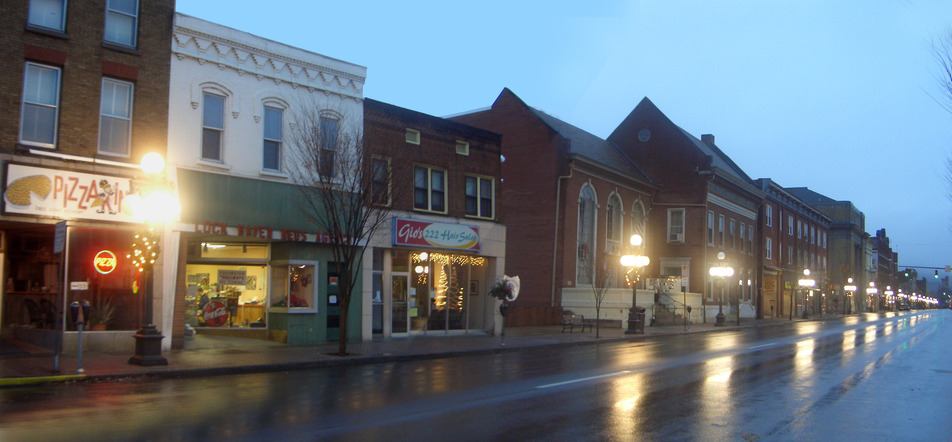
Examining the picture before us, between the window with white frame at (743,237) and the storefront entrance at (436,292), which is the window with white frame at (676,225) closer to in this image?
the window with white frame at (743,237)

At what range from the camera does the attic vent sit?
83.2 feet

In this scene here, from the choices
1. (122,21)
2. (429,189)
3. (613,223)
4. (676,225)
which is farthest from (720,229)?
Result: (122,21)

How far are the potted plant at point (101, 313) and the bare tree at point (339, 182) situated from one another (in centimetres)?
533

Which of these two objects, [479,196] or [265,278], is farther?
[479,196]

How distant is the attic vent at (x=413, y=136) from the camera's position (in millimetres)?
25356

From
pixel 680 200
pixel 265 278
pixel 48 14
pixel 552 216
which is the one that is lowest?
pixel 265 278

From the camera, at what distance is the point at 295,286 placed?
22.2m

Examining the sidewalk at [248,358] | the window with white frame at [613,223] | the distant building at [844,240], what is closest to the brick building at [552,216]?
the window with white frame at [613,223]

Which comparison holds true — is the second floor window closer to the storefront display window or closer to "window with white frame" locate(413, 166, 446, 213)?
the storefront display window

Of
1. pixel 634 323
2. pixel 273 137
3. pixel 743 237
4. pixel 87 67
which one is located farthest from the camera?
pixel 743 237

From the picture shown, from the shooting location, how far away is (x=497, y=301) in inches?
1117

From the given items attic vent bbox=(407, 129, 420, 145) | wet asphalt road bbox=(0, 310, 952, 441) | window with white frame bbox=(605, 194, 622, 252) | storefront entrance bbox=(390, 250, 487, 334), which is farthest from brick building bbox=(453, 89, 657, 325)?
wet asphalt road bbox=(0, 310, 952, 441)

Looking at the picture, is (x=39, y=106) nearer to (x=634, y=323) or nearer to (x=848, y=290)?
(x=634, y=323)

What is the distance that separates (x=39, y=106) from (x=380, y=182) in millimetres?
7992
